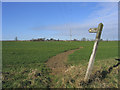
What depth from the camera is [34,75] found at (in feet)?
23.1

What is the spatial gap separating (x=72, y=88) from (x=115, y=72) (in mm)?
3853

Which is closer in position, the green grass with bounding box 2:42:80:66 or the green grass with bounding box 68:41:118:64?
the green grass with bounding box 2:42:80:66

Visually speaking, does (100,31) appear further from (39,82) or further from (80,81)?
(39,82)

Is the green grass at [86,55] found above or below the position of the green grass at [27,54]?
below

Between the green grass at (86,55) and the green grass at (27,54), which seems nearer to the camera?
the green grass at (27,54)

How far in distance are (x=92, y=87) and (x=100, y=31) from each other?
10.6 feet

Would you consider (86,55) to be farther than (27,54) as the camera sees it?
No

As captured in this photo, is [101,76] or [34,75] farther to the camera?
[34,75]

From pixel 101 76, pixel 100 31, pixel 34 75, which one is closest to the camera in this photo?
pixel 100 31

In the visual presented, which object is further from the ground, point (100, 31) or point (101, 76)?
point (100, 31)

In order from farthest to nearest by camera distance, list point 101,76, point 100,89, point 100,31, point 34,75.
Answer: point 34,75, point 101,76, point 100,31, point 100,89

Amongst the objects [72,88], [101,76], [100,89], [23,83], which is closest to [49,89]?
[72,88]

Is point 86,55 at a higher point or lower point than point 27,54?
lower

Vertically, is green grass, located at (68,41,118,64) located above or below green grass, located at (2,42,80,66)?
below
